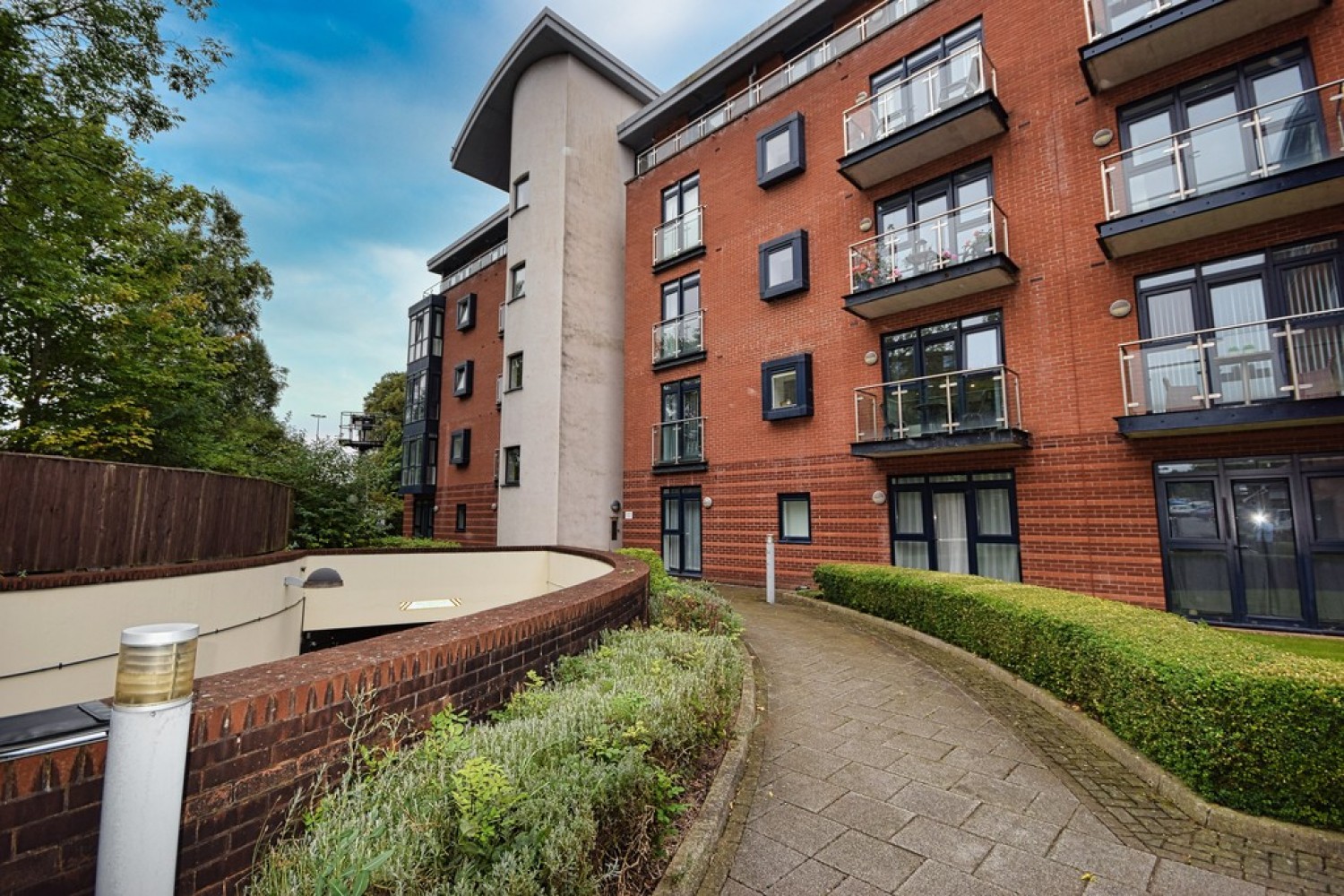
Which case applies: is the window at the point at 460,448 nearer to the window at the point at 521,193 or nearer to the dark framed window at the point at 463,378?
the dark framed window at the point at 463,378

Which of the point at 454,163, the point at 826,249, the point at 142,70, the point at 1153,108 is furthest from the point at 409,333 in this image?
the point at 1153,108

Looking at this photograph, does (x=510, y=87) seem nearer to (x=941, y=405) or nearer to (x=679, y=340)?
(x=679, y=340)

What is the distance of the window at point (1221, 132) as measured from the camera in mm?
7488

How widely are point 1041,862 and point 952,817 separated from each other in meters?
0.49

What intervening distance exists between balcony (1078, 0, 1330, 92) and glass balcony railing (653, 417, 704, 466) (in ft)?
32.0

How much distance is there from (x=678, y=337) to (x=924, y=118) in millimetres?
7293

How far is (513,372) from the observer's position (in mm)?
18062

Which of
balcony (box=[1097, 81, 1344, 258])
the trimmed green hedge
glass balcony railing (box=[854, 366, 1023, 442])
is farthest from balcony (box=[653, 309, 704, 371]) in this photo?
the trimmed green hedge

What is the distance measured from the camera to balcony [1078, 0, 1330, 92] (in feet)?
25.7

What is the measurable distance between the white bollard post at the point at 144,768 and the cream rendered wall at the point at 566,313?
13910 mm

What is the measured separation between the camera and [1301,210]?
7.64m

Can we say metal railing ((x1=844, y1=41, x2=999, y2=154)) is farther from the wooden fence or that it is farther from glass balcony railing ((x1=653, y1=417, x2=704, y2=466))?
the wooden fence

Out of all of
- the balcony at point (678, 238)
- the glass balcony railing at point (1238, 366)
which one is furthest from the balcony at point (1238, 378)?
the balcony at point (678, 238)

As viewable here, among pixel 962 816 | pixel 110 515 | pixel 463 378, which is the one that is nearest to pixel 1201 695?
pixel 962 816
